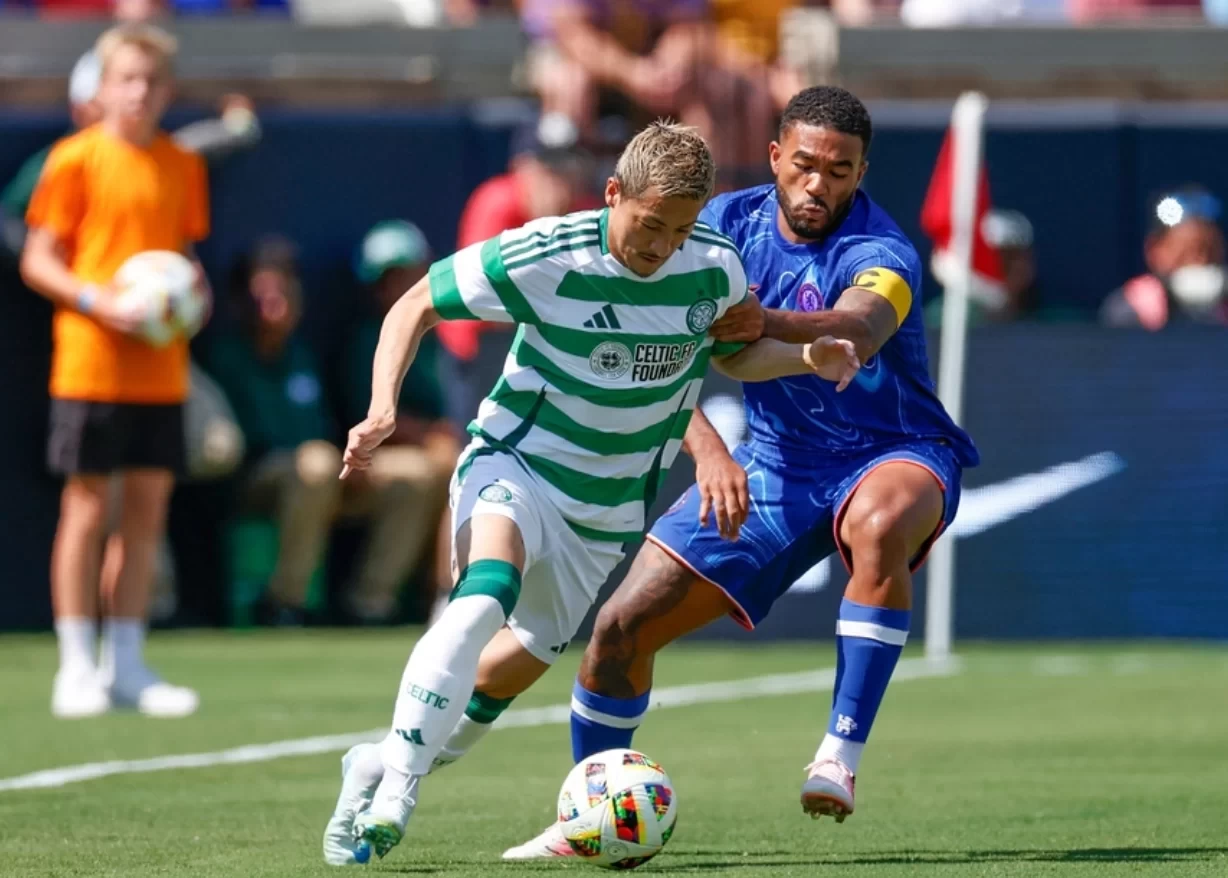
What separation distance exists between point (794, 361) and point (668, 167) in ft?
2.26

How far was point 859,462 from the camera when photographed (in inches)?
261

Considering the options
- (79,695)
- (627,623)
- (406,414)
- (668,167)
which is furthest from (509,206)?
(668,167)

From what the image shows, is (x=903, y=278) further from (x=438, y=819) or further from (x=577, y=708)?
(x=438, y=819)

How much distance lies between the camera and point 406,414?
1386 centimetres

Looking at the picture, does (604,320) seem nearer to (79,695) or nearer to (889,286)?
(889,286)

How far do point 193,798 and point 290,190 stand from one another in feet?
23.6

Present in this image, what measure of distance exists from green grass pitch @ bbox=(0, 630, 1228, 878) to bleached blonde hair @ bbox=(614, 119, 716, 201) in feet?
5.47

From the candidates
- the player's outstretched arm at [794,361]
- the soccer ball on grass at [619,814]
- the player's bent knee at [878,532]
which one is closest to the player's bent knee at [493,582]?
the soccer ball on grass at [619,814]

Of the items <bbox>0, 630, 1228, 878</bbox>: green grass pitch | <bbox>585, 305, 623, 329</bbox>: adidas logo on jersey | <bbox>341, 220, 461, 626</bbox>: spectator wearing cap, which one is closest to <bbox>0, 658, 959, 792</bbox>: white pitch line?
<bbox>0, 630, 1228, 878</bbox>: green grass pitch

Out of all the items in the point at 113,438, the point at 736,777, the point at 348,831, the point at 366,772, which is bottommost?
the point at 736,777

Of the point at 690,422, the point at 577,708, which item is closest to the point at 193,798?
the point at 577,708

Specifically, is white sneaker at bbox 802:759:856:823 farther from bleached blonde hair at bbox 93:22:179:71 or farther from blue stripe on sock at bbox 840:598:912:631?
bleached blonde hair at bbox 93:22:179:71

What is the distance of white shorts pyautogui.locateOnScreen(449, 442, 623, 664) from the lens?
5855 mm

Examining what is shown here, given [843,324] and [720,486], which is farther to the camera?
[720,486]
